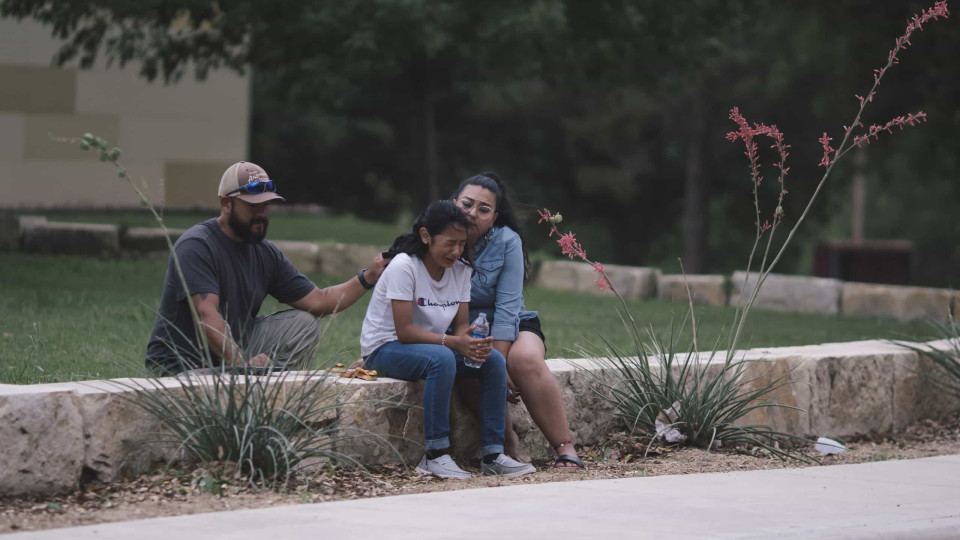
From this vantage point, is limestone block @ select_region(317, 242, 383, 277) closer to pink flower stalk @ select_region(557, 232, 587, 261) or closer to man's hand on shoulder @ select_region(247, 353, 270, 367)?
pink flower stalk @ select_region(557, 232, 587, 261)

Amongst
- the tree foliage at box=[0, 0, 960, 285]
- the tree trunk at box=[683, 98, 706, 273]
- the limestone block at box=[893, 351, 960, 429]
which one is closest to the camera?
the limestone block at box=[893, 351, 960, 429]

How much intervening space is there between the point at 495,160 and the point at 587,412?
2370 centimetres

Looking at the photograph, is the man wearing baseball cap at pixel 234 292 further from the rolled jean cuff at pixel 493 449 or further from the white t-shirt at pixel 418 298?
the rolled jean cuff at pixel 493 449

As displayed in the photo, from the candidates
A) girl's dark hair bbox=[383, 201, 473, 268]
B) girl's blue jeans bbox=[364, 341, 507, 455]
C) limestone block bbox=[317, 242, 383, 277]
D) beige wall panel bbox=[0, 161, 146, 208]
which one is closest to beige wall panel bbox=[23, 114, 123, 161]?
beige wall panel bbox=[0, 161, 146, 208]

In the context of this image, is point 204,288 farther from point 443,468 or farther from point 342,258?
point 342,258

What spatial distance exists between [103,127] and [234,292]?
45.8ft

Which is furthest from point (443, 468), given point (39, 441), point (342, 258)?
point (342, 258)

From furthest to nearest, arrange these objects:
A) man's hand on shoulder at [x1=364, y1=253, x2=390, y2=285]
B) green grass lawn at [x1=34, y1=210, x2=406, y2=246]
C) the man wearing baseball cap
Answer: green grass lawn at [x1=34, y1=210, x2=406, y2=246], man's hand on shoulder at [x1=364, y1=253, x2=390, y2=285], the man wearing baseball cap

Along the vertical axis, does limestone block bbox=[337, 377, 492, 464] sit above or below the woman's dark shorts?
below

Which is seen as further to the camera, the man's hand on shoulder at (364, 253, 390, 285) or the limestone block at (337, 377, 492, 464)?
the man's hand on shoulder at (364, 253, 390, 285)

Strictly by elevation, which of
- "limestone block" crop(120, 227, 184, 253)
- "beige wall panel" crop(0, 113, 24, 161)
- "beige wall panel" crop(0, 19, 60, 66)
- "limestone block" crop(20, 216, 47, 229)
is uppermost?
"beige wall panel" crop(0, 19, 60, 66)

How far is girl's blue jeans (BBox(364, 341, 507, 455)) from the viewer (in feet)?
20.0

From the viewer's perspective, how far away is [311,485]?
18.6 feet

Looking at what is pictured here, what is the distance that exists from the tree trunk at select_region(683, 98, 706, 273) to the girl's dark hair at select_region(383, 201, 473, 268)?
829 inches
